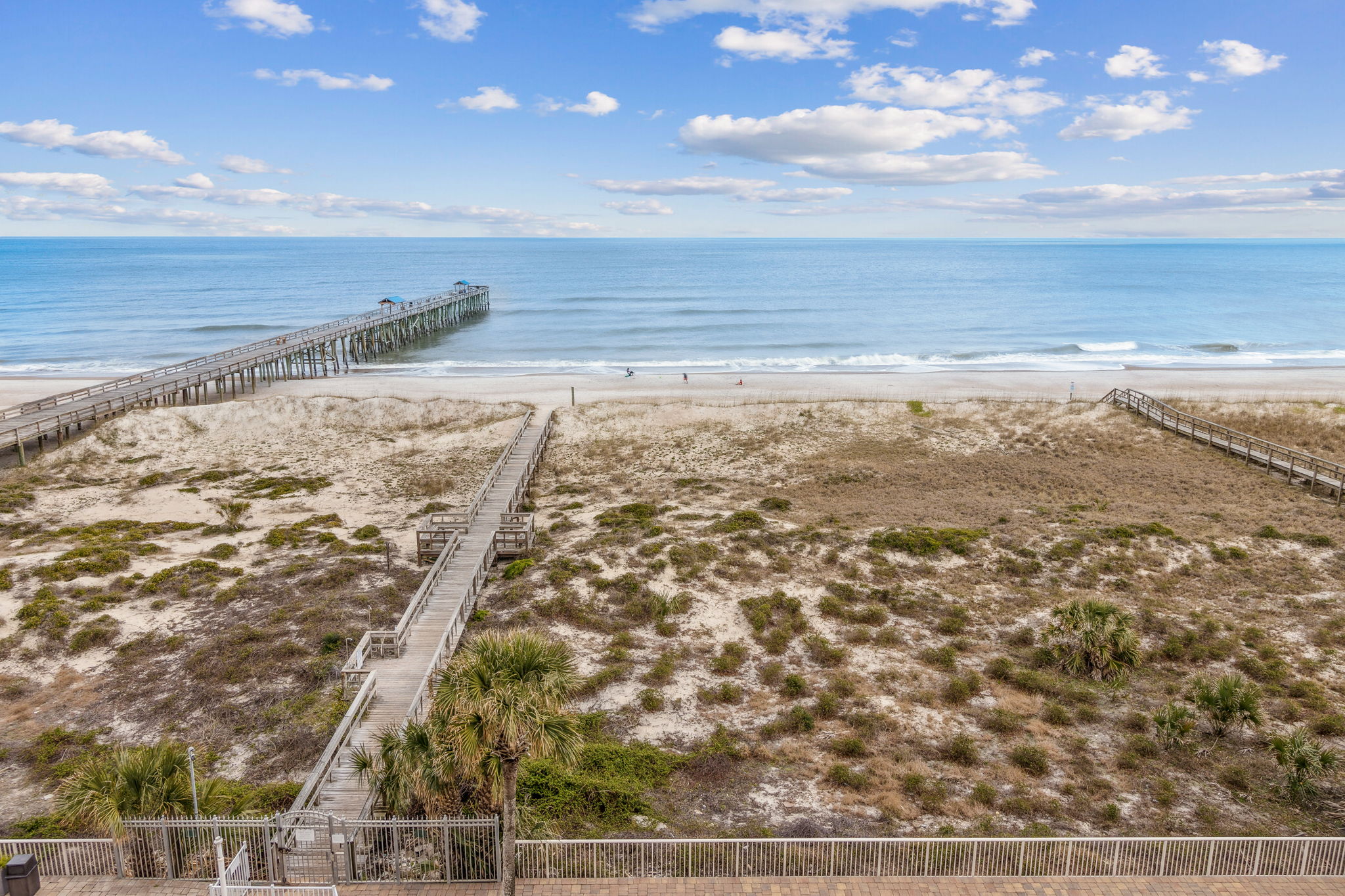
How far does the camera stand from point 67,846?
39.9 ft

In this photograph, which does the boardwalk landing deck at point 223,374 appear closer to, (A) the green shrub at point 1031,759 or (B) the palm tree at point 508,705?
(B) the palm tree at point 508,705

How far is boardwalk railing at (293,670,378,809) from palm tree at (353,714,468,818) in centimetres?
96

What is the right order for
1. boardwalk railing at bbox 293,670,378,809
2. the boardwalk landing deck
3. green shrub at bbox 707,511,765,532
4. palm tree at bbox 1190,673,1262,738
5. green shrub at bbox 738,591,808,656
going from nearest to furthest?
boardwalk railing at bbox 293,670,378,809 → palm tree at bbox 1190,673,1262,738 → green shrub at bbox 738,591,808,656 → green shrub at bbox 707,511,765,532 → the boardwalk landing deck

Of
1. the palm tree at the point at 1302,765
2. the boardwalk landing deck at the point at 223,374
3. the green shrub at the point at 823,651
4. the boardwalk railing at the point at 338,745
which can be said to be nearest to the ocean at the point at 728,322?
the boardwalk landing deck at the point at 223,374

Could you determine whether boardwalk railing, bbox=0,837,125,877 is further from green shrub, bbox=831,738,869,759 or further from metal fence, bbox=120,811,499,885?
green shrub, bbox=831,738,869,759

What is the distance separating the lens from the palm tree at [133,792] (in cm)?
1199

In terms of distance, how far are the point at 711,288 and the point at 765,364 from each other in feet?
234

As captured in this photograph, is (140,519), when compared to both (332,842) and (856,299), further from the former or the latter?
(856,299)

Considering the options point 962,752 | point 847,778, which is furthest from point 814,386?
point 847,778

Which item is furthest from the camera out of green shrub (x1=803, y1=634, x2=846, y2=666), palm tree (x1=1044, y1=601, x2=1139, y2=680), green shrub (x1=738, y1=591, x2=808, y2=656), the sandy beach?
the sandy beach

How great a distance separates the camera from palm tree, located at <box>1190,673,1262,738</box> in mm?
16438

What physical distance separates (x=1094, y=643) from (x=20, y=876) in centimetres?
2085

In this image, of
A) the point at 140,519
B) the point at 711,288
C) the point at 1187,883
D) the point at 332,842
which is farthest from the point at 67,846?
the point at 711,288

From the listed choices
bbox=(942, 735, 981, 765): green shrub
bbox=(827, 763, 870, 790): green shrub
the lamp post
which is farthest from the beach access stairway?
bbox=(942, 735, 981, 765): green shrub
